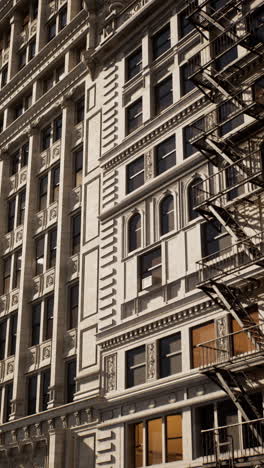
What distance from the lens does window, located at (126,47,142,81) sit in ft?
126

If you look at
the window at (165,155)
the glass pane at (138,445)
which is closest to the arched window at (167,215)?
the window at (165,155)

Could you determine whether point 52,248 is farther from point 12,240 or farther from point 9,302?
point 12,240

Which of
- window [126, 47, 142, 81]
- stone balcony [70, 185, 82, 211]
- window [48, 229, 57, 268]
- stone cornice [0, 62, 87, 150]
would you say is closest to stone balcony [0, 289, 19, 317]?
window [48, 229, 57, 268]

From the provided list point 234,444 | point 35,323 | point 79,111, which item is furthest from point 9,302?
point 234,444

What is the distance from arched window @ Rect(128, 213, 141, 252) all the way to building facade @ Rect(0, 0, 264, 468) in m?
0.09

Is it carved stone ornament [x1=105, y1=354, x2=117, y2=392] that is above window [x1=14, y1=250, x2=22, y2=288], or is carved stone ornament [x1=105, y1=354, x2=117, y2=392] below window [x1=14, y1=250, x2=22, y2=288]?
below

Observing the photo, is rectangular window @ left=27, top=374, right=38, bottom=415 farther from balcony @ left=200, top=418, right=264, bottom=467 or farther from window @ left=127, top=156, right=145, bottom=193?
balcony @ left=200, top=418, right=264, bottom=467

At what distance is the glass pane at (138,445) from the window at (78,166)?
1545 cm

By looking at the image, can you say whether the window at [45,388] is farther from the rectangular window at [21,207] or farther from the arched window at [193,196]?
the arched window at [193,196]

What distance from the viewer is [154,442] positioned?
29469 millimetres

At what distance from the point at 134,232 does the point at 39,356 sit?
961cm

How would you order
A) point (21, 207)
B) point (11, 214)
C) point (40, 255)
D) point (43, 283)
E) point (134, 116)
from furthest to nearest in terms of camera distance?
point (11, 214) → point (21, 207) → point (40, 255) → point (43, 283) → point (134, 116)

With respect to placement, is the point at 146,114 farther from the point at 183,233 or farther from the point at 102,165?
the point at 183,233

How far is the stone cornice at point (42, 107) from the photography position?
4447cm
